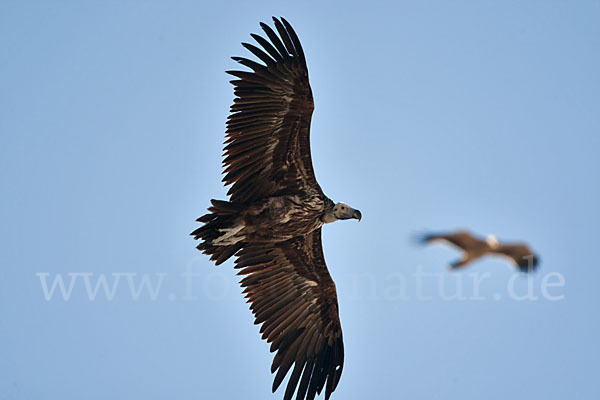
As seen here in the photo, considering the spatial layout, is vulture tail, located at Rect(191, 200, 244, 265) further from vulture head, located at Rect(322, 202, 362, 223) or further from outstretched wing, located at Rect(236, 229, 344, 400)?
vulture head, located at Rect(322, 202, 362, 223)

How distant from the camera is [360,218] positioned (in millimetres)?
14258

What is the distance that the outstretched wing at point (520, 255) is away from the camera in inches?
358

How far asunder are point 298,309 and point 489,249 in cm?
630

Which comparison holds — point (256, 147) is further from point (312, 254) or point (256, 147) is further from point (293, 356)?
point (293, 356)

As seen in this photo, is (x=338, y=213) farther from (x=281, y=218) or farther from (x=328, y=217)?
(x=281, y=218)

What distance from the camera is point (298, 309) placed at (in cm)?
1486

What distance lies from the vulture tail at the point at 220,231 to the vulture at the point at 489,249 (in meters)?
5.01

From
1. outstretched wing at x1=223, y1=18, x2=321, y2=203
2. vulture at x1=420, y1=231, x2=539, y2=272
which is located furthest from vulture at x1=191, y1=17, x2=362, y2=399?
vulture at x1=420, y1=231, x2=539, y2=272

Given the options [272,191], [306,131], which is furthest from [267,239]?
[306,131]

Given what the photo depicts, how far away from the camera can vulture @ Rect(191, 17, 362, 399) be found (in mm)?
13086

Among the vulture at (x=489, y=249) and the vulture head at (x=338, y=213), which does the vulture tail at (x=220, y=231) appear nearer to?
the vulture head at (x=338, y=213)

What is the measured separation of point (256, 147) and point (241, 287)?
2.58m

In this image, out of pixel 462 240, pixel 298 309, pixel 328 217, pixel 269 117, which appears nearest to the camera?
pixel 462 240

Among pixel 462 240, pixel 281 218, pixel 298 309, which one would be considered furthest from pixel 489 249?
pixel 298 309
